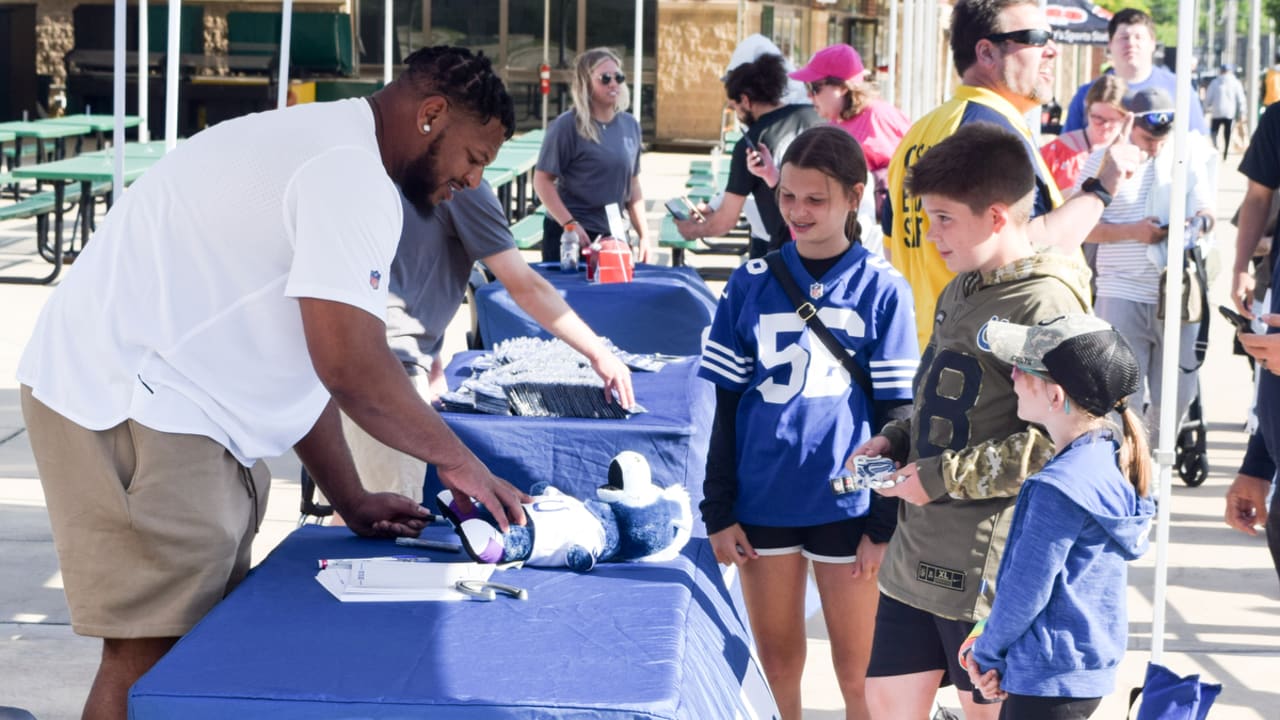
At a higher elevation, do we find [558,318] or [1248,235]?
[1248,235]

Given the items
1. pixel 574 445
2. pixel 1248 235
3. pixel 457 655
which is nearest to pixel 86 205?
pixel 574 445

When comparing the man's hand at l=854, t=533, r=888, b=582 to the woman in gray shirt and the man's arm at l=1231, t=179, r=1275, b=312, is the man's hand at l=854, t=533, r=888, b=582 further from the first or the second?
the woman in gray shirt

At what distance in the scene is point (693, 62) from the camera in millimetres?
27828

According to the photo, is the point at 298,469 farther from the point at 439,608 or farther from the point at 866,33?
the point at 866,33

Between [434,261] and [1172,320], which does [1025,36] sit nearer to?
[1172,320]

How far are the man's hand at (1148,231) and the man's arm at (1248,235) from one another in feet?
2.21

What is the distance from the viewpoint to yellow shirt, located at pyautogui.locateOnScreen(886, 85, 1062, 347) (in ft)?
12.0

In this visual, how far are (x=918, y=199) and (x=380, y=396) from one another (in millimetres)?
1682

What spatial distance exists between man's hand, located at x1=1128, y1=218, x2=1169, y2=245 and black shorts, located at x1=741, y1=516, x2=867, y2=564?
3.18 m

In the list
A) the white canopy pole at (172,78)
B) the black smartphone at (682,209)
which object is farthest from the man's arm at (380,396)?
the black smartphone at (682,209)

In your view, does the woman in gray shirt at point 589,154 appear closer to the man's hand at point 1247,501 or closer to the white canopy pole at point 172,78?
the white canopy pole at point 172,78

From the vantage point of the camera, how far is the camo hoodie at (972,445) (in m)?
2.69

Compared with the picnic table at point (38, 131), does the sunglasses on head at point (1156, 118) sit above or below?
below

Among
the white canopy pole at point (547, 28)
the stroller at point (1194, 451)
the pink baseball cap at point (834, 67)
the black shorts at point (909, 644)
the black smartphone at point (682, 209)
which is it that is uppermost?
the white canopy pole at point (547, 28)
